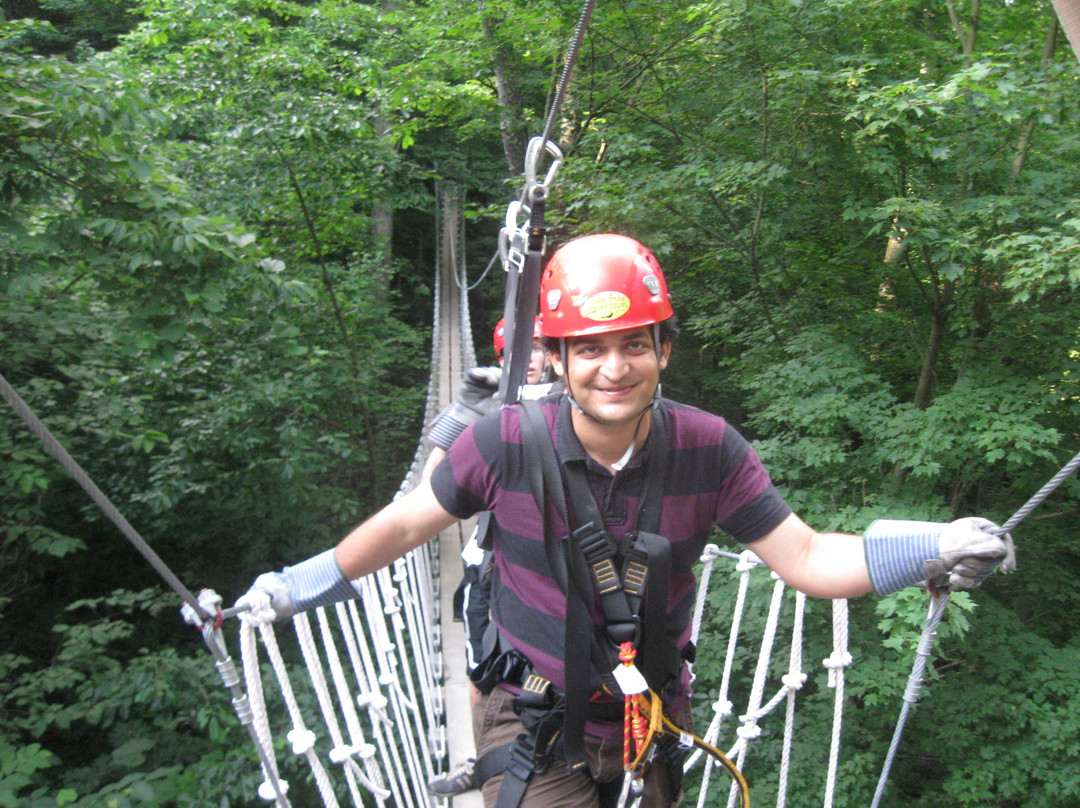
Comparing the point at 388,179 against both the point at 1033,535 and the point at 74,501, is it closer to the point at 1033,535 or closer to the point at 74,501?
the point at 74,501

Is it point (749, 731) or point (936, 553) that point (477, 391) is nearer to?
point (749, 731)

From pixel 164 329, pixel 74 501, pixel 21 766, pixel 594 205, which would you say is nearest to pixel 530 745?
pixel 164 329

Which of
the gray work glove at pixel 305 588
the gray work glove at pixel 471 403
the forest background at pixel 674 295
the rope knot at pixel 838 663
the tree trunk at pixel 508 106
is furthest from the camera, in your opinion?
the tree trunk at pixel 508 106

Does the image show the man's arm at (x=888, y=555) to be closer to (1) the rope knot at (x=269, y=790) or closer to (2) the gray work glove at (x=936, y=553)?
(2) the gray work glove at (x=936, y=553)

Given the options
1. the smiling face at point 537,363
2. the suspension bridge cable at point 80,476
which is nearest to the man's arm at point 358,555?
the suspension bridge cable at point 80,476

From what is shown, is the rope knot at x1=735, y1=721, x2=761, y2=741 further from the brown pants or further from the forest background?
the forest background

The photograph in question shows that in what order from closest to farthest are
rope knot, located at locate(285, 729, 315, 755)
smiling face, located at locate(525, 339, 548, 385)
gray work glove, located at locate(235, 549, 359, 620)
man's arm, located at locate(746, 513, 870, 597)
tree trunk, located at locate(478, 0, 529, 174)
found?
man's arm, located at locate(746, 513, 870, 597) < gray work glove, located at locate(235, 549, 359, 620) < rope knot, located at locate(285, 729, 315, 755) < smiling face, located at locate(525, 339, 548, 385) < tree trunk, located at locate(478, 0, 529, 174)

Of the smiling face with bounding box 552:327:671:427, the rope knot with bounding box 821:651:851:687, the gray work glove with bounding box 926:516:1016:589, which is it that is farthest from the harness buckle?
the rope knot with bounding box 821:651:851:687

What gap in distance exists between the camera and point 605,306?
1.08 meters

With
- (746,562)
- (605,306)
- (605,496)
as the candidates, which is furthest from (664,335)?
(746,562)

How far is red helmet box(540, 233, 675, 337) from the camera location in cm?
109

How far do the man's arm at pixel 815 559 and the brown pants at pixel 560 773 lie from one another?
31cm

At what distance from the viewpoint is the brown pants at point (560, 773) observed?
1126mm

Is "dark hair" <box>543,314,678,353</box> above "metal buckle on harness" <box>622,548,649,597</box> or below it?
above
